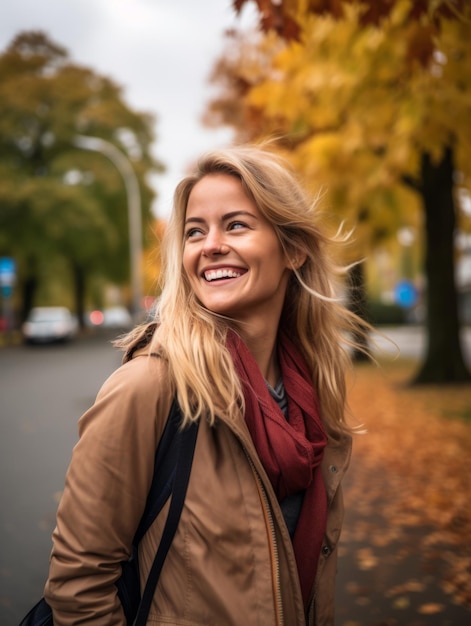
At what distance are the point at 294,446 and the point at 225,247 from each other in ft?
1.99

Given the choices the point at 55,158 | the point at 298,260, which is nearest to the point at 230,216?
the point at 298,260

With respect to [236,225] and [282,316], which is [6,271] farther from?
[236,225]

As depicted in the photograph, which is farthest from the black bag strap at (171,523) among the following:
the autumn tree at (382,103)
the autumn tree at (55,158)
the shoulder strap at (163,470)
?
the autumn tree at (55,158)

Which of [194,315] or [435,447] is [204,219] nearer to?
[194,315]

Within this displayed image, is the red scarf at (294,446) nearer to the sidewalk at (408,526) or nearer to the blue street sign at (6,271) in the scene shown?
the sidewalk at (408,526)

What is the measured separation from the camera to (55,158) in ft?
113

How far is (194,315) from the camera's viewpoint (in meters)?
1.90

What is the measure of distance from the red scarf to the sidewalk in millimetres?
666

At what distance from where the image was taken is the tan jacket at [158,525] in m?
1.54

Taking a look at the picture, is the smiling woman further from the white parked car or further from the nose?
the white parked car

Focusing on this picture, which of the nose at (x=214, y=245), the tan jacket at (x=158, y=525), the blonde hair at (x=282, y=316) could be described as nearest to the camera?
the tan jacket at (x=158, y=525)

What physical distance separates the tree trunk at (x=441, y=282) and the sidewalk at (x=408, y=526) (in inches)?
120

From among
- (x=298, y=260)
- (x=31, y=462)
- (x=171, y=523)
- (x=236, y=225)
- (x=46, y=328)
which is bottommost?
(x=31, y=462)

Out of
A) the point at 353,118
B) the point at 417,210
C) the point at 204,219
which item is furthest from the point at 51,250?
the point at 204,219
